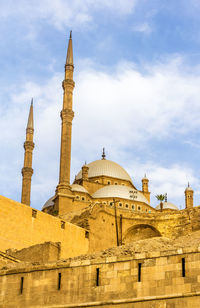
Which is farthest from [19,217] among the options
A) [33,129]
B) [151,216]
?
[33,129]

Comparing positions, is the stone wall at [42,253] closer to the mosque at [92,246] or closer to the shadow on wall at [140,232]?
the mosque at [92,246]

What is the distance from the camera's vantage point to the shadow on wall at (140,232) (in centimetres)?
3415

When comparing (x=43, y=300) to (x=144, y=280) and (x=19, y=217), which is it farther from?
(x=19, y=217)

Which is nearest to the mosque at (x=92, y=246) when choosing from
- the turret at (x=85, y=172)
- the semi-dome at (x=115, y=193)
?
the semi-dome at (x=115, y=193)

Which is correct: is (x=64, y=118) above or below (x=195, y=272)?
above

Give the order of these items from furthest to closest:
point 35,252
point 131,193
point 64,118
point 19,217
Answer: point 131,193 → point 64,118 → point 19,217 → point 35,252

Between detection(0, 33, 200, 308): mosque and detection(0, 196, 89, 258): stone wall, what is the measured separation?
4 cm

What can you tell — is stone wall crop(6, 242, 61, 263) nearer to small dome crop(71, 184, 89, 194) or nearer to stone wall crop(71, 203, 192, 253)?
stone wall crop(71, 203, 192, 253)

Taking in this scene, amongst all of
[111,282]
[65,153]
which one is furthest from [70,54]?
[111,282]

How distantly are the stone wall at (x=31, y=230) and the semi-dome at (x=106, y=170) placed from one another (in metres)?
21.0

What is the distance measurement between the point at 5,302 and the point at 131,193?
3406 cm

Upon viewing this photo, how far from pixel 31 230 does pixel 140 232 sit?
1035 cm

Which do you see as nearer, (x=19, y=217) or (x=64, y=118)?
(x=19, y=217)

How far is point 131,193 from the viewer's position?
46.0 metres
